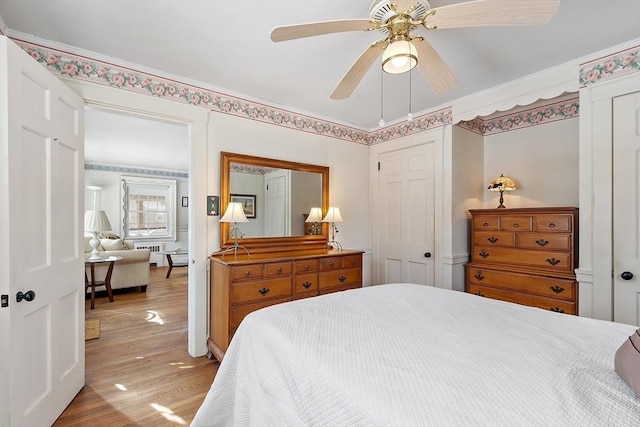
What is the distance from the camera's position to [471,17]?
130 centimetres

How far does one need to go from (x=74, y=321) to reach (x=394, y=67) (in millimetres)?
2601

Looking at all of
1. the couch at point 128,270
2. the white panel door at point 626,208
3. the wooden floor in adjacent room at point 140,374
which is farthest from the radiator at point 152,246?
the white panel door at point 626,208

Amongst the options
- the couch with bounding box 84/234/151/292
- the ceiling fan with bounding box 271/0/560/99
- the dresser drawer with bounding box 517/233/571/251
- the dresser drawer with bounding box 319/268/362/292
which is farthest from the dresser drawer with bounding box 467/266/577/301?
the couch with bounding box 84/234/151/292

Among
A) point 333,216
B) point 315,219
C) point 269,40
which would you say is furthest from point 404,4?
point 315,219

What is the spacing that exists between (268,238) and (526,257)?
7.88 ft

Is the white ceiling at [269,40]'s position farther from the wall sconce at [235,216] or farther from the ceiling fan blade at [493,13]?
the wall sconce at [235,216]

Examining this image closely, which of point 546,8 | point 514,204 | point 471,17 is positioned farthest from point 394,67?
point 514,204

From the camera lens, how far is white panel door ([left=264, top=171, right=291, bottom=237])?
10.2 ft

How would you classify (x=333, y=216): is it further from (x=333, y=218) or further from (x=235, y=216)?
(x=235, y=216)

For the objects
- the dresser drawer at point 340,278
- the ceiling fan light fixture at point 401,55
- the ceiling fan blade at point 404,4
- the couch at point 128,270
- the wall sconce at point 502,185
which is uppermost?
the ceiling fan blade at point 404,4

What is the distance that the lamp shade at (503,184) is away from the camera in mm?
3100

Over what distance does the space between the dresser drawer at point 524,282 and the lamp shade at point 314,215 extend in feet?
5.34

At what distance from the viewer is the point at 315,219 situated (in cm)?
338

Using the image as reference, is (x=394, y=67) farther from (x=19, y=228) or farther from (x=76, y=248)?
(x=76, y=248)
